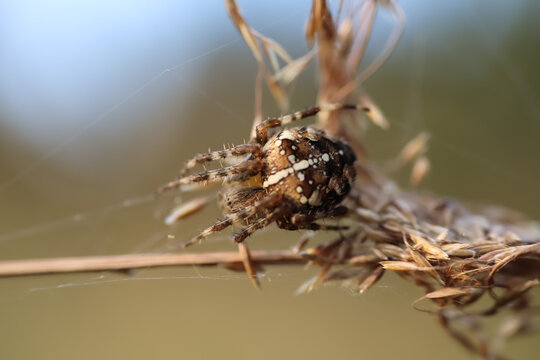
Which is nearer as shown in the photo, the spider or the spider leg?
the spider

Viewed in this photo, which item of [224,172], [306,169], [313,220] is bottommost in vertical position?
[313,220]

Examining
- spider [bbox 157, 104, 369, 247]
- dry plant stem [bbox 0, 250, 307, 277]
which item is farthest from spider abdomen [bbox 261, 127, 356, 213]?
dry plant stem [bbox 0, 250, 307, 277]

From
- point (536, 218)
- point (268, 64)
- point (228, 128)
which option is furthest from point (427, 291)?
point (228, 128)

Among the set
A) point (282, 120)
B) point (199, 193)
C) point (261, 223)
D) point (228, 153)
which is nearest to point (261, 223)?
point (261, 223)

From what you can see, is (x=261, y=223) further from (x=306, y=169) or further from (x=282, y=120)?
(x=282, y=120)

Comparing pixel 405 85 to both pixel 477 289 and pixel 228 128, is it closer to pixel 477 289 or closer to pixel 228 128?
pixel 228 128

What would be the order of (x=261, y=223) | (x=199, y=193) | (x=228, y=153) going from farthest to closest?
(x=199, y=193) → (x=228, y=153) → (x=261, y=223)

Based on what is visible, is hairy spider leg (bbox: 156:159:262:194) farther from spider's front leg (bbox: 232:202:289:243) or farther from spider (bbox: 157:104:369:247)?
spider's front leg (bbox: 232:202:289:243)
